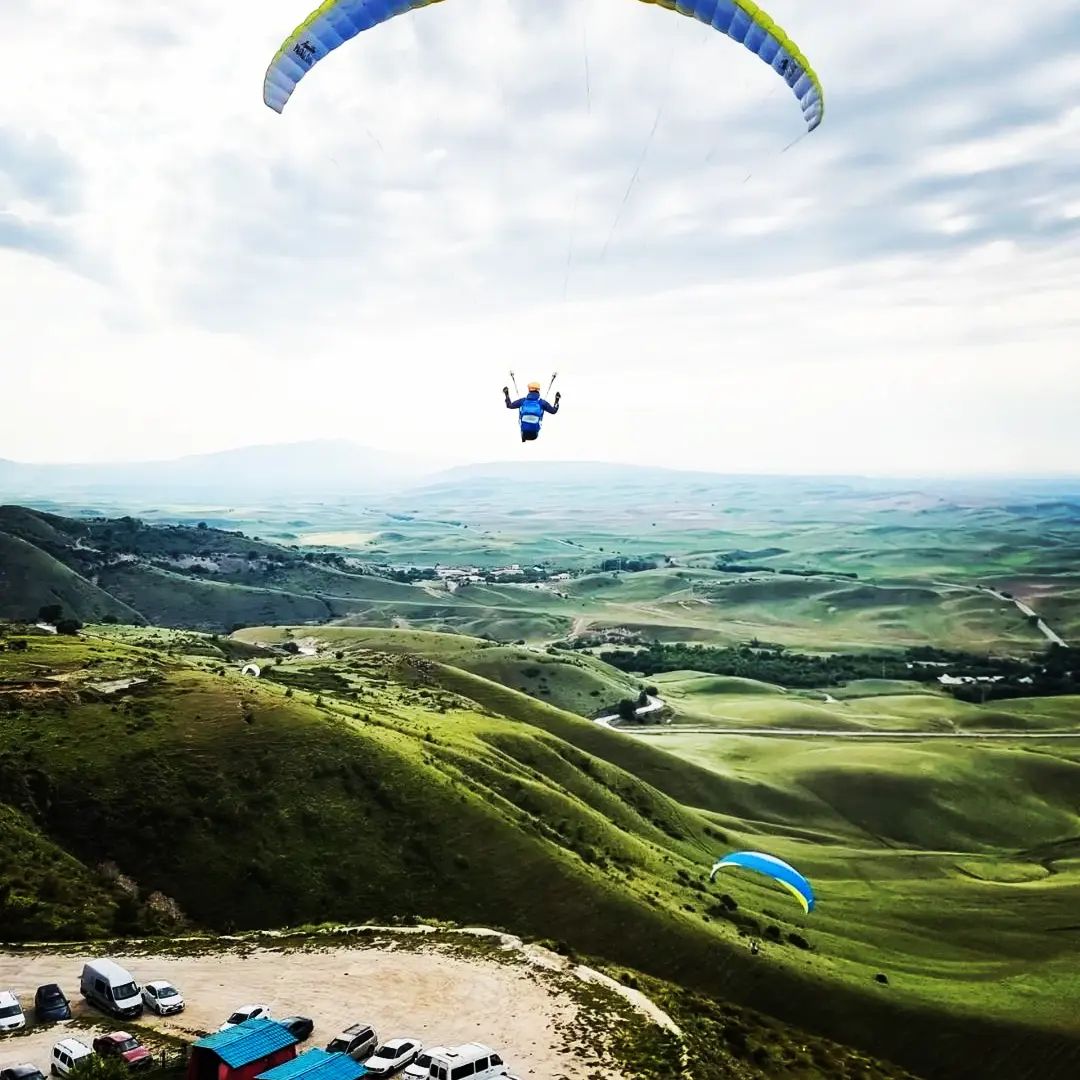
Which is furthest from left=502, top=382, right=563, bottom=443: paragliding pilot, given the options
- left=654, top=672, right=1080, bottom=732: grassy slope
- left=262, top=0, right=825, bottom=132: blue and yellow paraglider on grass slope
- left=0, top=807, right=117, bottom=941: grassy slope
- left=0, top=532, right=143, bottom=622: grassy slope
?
left=0, top=532, right=143, bottom=622: grassy slope

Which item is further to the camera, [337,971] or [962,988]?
[962,988]

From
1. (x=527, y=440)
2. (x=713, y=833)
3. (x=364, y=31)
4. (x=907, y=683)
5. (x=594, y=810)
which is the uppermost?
(x=364, y=31)

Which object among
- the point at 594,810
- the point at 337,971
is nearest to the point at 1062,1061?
the point at 594,810

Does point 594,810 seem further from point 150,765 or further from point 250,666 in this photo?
point 250,666

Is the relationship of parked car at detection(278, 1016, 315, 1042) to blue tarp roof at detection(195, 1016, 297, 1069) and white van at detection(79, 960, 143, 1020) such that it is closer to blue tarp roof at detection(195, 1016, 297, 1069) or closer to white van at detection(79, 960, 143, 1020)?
blue tarp roof at detection(195, 1016, 297, 1069)

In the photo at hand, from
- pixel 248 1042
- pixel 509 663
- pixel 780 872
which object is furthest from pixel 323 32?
pixel 509 663

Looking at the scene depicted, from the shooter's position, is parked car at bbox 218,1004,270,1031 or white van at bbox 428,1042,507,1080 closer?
white van at bbox 428,1042,507,1080

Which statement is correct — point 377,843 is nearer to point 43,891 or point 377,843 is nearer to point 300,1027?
point 43,891
